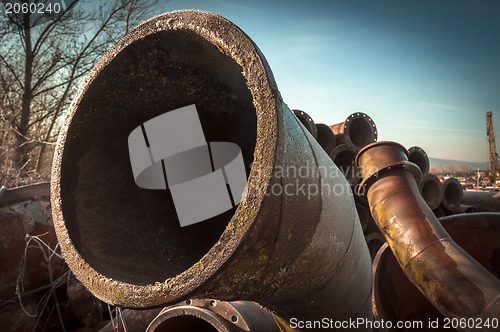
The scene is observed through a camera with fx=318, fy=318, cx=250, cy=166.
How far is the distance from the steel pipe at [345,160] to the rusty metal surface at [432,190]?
1.19 metres

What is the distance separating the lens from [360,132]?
4047mm

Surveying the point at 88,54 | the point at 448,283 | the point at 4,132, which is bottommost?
the point at 448,283

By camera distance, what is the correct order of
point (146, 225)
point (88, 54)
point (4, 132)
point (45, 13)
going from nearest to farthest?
point (146, 225), point (4, 132), point (45, 13), point (88, 54)

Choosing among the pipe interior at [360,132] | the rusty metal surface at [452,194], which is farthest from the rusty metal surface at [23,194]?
the rusty metal surface at [452,194]

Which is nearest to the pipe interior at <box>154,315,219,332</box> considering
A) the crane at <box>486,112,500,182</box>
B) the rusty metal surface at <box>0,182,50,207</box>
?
the rusty metal surface at <box>0,182,50,207</box>

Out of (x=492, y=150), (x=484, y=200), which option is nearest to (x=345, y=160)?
(x=484, y=200)

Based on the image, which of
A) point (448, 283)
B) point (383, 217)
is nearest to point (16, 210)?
point (383, 217)

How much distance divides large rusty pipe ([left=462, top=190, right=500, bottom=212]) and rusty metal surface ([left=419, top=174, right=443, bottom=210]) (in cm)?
127

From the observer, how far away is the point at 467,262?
173 centimetres

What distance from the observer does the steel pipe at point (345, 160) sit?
11.7 ft

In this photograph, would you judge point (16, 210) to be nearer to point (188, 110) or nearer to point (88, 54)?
point (188, 110)

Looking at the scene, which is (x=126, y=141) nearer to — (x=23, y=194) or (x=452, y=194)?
(x=23, y=194)

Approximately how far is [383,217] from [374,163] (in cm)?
48

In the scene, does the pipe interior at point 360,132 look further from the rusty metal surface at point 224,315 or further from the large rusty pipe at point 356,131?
the rusty metal surface at point 224,315
